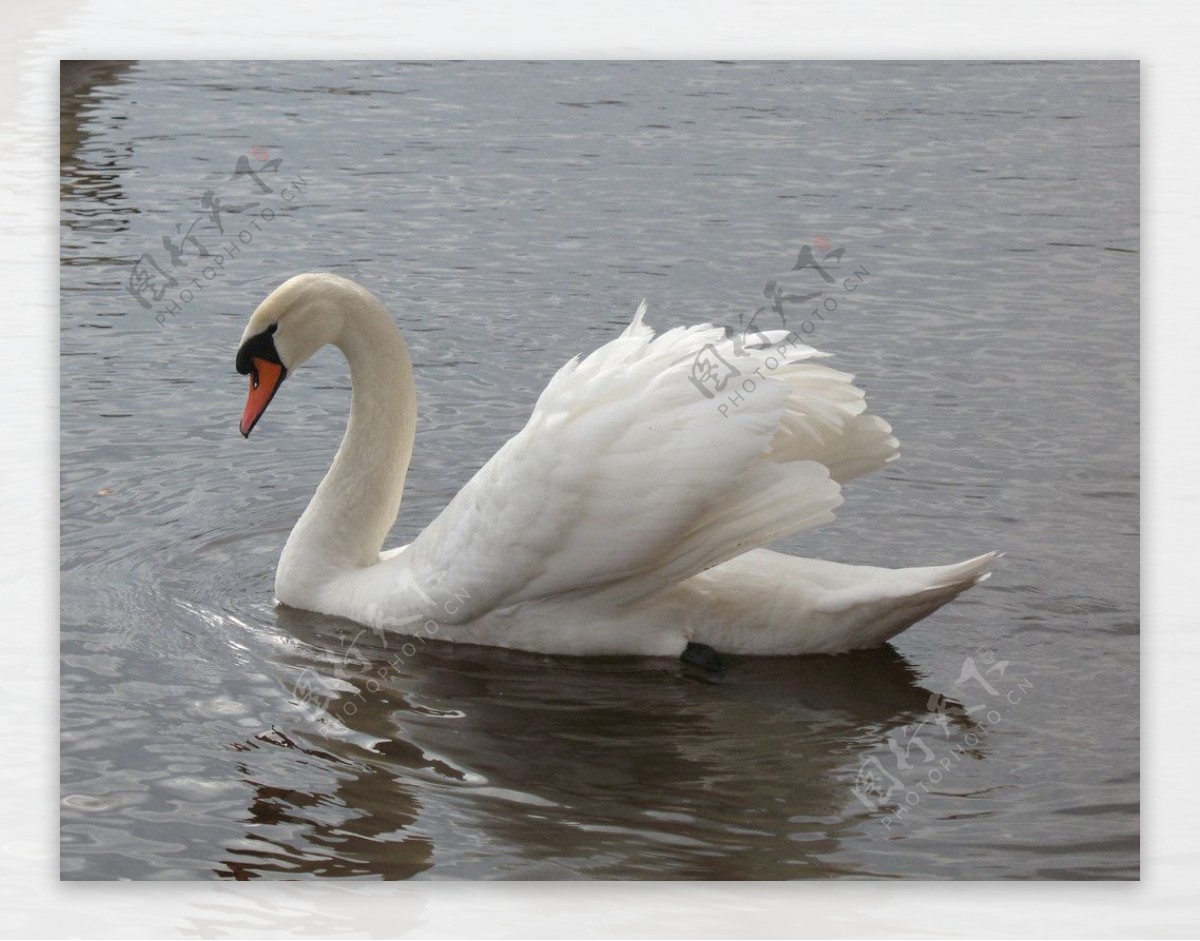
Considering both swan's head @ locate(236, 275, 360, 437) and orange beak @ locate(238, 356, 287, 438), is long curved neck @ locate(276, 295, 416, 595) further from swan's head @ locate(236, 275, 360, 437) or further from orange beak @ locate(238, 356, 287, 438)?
orange beak @ locate(238, 356, 287, 438)

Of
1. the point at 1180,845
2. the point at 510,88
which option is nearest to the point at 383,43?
the point at 510,88

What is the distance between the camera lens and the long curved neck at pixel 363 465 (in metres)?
7.11

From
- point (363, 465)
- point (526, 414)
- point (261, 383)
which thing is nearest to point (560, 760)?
point (363, 465)

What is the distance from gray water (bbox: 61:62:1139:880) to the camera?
6.00 m

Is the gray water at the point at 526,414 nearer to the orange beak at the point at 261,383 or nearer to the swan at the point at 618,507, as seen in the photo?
the swan at the point at 618,507

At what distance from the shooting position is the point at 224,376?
325 inches

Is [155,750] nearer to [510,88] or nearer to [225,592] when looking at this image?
[225,592]

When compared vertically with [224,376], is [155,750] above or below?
below

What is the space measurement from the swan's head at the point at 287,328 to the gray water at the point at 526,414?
55 centimetres

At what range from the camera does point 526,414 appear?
322 inches

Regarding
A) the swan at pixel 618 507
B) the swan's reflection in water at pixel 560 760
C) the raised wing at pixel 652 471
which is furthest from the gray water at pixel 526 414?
the raised wing at pixel 652 471

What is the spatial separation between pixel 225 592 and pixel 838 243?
2.46 m

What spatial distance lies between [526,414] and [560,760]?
2161mm

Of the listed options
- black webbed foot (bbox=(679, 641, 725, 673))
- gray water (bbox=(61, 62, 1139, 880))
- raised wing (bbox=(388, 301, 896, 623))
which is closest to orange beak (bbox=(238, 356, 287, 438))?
gray water (bbox=(61, 62, 1139, 880))
